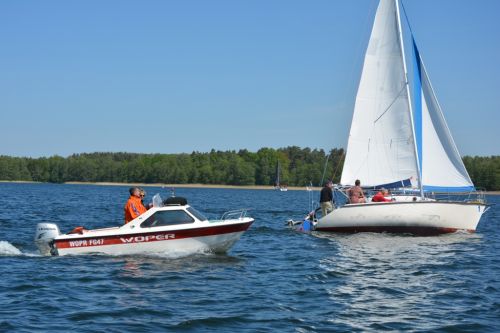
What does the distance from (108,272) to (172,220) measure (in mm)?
3464

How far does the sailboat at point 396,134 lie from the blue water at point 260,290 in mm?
6164

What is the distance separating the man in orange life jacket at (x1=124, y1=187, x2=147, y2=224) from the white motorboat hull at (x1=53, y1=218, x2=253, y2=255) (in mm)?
789

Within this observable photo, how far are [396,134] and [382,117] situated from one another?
1057mm

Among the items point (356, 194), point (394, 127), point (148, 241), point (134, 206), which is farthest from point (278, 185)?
point (148, 241)

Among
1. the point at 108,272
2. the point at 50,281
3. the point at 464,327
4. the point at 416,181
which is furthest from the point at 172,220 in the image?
the point at 416,181

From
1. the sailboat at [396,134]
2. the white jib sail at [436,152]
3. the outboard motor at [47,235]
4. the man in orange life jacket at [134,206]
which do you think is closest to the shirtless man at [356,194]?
the sailboat at [396,134]

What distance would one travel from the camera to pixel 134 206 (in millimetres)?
21594

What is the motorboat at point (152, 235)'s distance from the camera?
2095 cm

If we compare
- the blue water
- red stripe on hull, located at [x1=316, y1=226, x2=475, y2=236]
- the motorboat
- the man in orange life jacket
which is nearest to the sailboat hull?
red stripe on hull, located at [x1=316, y1=226, x2=475, y2=236]

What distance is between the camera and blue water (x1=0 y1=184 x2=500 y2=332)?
13.2 metres

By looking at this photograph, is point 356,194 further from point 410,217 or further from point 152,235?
point 152,235

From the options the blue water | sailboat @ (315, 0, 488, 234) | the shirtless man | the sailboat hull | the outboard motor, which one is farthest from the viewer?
sailboat @ (315, 0, 488, 234)

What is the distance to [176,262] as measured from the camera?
20203mm

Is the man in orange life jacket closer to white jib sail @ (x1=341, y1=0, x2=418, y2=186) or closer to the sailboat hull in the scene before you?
the sailboat hull
